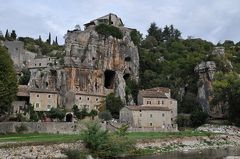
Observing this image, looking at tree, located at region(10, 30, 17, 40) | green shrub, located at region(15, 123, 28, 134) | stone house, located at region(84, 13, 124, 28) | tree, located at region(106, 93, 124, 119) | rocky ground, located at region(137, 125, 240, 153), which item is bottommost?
rocky ground, located at region(137, 125, 240, 153)

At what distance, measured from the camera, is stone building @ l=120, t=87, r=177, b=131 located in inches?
3142

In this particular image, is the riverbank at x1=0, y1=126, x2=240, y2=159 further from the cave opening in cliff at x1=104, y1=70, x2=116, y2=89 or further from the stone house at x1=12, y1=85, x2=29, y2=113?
the cave opening in cliff at x1=104, y1=70, x2=116, y2=89

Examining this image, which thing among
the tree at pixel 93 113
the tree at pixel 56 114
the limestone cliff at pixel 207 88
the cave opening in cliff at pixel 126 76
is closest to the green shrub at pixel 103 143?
the tree at pixel 56 114

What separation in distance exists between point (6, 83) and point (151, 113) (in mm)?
29748

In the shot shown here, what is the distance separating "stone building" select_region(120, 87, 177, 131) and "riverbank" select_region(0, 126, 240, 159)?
7630mm

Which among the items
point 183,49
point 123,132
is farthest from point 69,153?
point 183,49

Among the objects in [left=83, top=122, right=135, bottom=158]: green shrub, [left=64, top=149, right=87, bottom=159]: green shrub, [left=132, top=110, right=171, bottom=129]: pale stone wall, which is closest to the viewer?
[left=64, top=149, right=87, bottom=159]: green shrub

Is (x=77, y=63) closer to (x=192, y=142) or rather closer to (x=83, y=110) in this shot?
(x=83, y=110)

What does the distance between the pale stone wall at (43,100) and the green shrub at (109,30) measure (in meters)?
20.8

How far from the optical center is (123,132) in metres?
55.5

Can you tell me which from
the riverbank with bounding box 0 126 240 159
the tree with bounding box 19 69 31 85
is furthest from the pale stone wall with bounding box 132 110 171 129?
the tree with bounding box 19 69 31 85

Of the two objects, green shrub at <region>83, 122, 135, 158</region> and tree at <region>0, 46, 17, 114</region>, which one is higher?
tree at <region>0, 46, 17, 114</region>

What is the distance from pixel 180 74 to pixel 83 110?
117ft

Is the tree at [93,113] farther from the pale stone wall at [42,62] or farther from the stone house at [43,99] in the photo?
the pale stone wall at [42,62]
